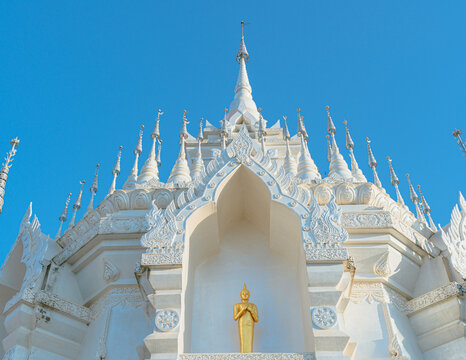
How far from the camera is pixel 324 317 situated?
8.35m

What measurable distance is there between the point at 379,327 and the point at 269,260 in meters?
2.62

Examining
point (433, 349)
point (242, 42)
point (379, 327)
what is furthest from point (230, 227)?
point (242, 42)

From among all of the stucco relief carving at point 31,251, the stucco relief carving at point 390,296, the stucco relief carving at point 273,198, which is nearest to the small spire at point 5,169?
the stucco relief carving at point 31,251

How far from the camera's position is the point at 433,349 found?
31.9 feet

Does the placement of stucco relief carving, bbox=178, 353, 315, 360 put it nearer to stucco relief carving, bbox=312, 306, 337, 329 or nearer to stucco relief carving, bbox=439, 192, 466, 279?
stucco relief carving, bbox=312, 306, 337, 329

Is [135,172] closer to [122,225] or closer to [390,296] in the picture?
[122,225]

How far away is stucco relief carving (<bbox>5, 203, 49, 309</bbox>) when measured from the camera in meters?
10.3

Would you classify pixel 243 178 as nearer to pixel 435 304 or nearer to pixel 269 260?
pixel 269 260

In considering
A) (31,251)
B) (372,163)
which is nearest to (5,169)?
(31,251)

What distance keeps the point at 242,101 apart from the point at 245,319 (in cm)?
1384

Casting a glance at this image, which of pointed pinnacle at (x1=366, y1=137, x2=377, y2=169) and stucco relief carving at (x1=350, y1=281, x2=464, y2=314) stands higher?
pointed pinnacle at (x1=366, y1=137, x2=377, y2=169)

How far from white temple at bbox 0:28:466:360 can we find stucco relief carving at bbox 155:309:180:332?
20 millimetres

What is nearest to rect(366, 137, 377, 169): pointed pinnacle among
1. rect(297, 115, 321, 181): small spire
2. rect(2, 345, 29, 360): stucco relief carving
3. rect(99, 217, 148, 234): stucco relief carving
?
rect(297, 115, 321, 181): small spire

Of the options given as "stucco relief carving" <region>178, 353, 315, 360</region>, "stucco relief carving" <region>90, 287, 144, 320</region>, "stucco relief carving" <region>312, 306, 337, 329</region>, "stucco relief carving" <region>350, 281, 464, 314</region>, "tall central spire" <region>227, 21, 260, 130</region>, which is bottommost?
"stucco relief carving" <region>178, 353, 315, 360</region>
